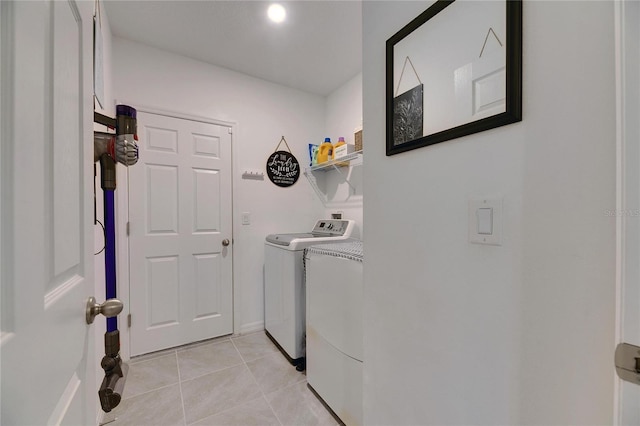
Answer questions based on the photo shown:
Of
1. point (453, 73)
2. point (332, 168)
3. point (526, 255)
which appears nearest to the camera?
point (526, 255)

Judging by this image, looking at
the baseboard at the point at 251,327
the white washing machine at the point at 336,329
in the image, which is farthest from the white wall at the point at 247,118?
the white washing machine at the point at 336,329

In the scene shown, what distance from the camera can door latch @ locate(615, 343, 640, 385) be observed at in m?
0.44

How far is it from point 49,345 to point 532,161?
3.30 ft

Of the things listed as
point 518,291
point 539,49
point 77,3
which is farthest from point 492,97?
point 77,3

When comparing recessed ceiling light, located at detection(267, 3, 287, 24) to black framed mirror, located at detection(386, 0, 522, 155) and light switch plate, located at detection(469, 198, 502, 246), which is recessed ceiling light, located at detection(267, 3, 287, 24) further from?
light switch plate, located at detection(469, 198, 502, 246)

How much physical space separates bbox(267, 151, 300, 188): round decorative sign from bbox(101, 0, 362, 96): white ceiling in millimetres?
787

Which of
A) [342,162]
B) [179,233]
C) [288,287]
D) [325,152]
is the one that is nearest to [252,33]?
[325,152]

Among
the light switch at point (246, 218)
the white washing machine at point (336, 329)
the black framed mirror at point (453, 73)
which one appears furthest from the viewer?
the light switch at point (246, 218)

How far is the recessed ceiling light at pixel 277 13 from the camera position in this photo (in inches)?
68.8

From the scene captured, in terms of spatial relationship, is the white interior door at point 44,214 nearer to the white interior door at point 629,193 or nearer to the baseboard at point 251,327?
the white interior door at point 629,193

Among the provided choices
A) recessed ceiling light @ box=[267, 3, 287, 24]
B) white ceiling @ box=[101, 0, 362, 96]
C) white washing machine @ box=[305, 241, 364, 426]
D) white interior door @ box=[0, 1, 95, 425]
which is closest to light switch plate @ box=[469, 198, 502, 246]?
white washing machine @ box=[305, 241, 364, 426]

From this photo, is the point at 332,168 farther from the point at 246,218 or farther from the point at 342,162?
the point at 246,218

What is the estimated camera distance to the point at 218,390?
5.83 feet

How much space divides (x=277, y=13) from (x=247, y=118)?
101cm
